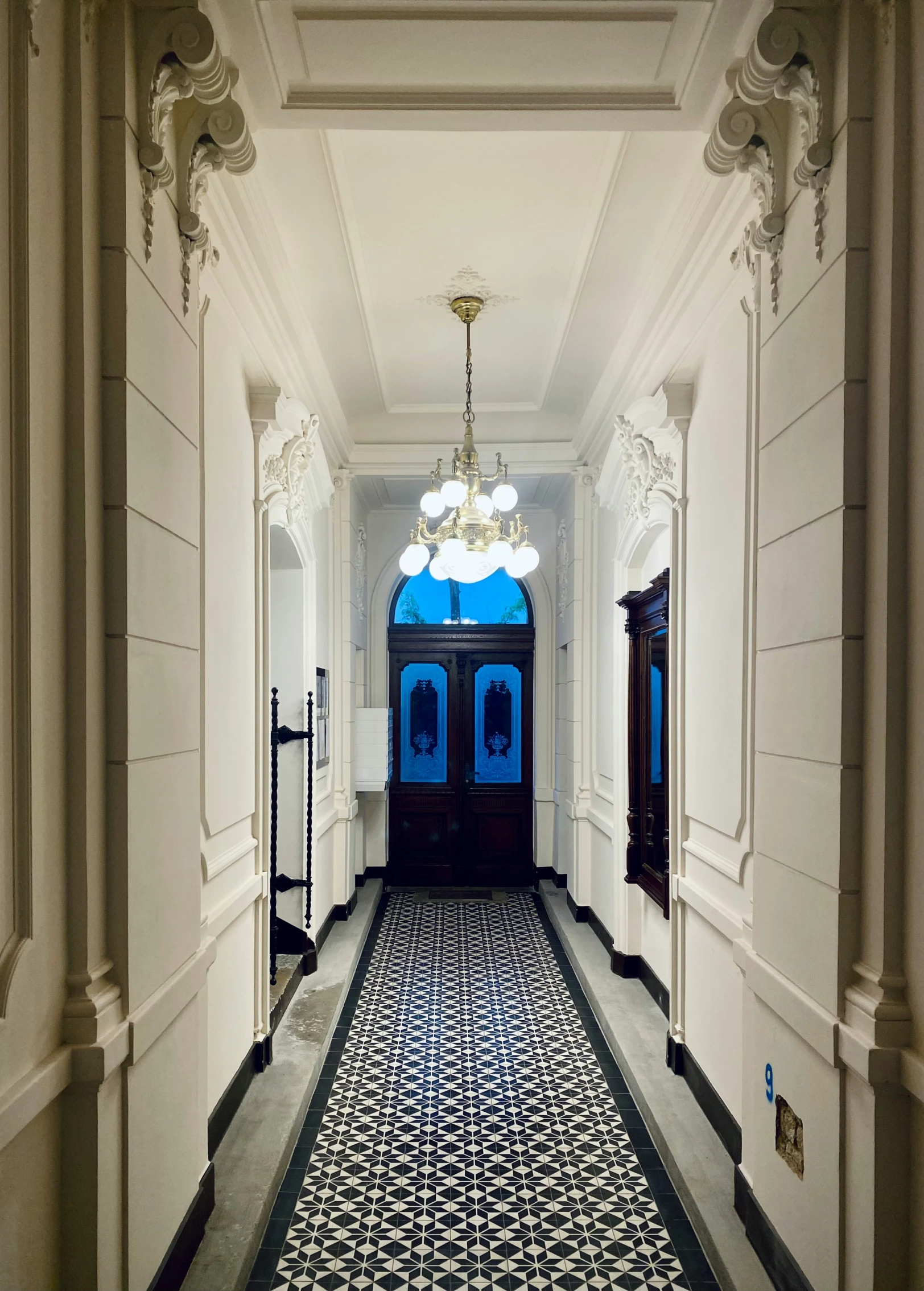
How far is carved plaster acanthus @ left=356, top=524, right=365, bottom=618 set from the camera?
7.81 meters

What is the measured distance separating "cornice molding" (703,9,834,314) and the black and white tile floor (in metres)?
2.88

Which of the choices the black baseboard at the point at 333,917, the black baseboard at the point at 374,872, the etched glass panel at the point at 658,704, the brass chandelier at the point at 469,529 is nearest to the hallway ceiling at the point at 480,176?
the brass chandelier at the point at 469,529

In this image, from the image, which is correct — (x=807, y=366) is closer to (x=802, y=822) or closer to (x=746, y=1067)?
(x=802, y=822)

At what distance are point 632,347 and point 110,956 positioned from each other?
390 cm

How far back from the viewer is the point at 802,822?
2277 millimetres

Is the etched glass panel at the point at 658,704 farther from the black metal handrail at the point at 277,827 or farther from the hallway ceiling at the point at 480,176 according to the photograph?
the black metal handrail at the point at 277,827

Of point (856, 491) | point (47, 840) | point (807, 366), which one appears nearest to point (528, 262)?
point (807, 366)

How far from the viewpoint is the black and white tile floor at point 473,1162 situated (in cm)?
269

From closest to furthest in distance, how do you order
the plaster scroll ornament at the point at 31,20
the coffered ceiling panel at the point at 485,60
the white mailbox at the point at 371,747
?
the plaster scroll ornament at the point at 31,20
the coffered ceiling panel at the point at 485,60
the white mailbox at the point at 371,747

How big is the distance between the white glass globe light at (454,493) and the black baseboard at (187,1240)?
3013 millimetres

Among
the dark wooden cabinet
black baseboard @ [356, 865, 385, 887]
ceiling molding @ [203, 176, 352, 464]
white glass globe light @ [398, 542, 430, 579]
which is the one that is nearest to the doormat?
black baseboard @ [356, 865, 385, 887]

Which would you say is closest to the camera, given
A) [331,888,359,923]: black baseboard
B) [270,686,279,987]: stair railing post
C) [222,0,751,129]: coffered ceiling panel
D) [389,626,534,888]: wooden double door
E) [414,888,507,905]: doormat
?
[222,0,751,129]: coffered ceiling panel

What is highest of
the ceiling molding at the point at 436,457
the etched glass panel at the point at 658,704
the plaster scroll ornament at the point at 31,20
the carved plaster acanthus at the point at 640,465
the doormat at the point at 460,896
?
the ceiling molding at the point at 436,457

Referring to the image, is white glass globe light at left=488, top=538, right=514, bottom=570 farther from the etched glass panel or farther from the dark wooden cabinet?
the etched glass panel
